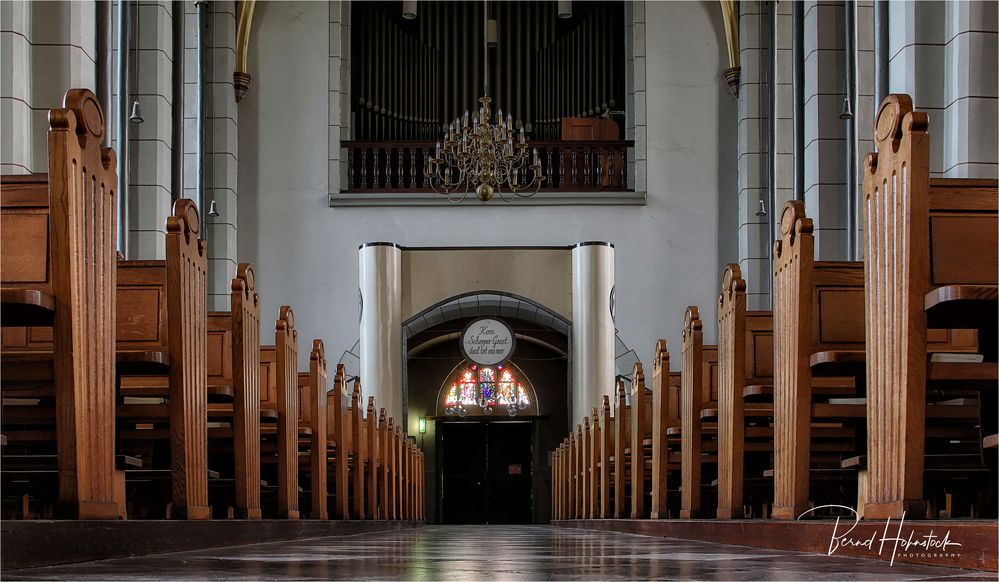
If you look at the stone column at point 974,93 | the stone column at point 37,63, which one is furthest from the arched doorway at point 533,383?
the stone column at point 974,93

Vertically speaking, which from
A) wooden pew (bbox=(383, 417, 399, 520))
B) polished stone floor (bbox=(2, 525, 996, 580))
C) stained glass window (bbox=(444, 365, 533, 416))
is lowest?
wooden pew (bbox=(383, 417, 399, 520))

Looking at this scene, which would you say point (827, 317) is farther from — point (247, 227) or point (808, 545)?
point (247, 227)

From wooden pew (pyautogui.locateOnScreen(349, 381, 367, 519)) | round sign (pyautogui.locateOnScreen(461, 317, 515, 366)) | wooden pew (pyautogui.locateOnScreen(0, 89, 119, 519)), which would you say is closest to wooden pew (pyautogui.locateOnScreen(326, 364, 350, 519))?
wooden pew (pyautogui.locateOnScreen(349, 381, 367, 519))

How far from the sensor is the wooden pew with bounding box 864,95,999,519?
11.1 feet

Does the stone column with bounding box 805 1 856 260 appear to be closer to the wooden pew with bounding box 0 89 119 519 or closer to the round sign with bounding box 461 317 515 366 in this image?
the round sign with bounding box 461 317 515 366

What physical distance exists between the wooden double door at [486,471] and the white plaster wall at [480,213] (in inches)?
280

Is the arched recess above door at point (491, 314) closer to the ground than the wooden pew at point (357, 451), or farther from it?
farther from it

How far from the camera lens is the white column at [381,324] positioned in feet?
52.5

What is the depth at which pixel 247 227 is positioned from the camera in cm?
1670

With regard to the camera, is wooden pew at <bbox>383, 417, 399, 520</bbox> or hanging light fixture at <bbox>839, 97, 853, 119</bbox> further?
wooden pew at <bbox>383, 417, 399, 520</bbox>

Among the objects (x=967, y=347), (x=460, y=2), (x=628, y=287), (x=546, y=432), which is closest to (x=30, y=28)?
(x=967, y=347)

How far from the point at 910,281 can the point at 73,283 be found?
2.27 meters

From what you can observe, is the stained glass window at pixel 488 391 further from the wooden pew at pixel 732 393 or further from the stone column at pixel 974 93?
the wooden pew at pixel 732 393

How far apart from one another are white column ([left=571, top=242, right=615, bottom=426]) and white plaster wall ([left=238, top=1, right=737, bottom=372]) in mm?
403
